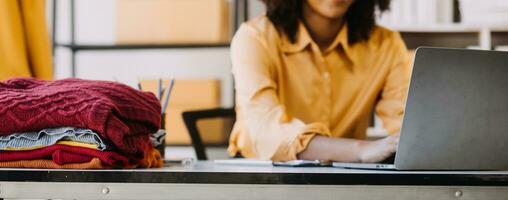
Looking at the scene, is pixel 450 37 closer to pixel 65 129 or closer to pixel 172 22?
pixel 172 22

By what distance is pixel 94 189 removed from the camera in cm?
106

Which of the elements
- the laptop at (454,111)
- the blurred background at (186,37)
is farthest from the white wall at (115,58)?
the laptop at (454,111)

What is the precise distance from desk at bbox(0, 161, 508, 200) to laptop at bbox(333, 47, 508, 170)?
5 centimetres

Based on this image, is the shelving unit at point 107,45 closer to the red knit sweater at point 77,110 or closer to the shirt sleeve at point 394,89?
the shirt sleeve at point 394,89

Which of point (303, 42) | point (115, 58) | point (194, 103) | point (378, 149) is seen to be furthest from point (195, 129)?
point (115, 58)

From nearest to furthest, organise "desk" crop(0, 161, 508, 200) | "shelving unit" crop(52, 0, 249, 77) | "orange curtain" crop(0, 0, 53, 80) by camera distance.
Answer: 1. "desk" crop(0, 161, 508, 200)
2. "orange curtain" crop(0, 0, 53, 80)
3. "shelving unit" crop(52, 0, 249, 77)

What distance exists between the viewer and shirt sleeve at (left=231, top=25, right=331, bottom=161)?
1.54m

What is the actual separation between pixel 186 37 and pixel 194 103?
0.29 metres

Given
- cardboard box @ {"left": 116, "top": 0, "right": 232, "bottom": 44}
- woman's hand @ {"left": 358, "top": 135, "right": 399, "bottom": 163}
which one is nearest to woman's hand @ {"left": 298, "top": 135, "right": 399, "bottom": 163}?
woman's hand @ {"left": 358, "top": 135, "right": 399, "bottom": 163}

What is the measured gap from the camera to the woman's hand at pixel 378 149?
1286mm

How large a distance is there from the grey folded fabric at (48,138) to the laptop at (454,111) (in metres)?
0.47

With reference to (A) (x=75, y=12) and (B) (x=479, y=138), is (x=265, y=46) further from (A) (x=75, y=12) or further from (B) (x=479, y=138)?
(A) (x=75, y=12)

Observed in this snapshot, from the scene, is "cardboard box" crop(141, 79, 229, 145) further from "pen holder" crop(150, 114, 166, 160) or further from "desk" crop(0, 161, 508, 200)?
A: "desk" crop(0, 161, 508, 200)

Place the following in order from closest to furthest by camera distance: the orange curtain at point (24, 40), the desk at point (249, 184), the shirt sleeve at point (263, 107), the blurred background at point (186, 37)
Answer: the desk at point (249, 184) < the shirt sleeve at point (263, 107) < the orange curtain at point (24, 40) < the blurred background at point (186, 37)
